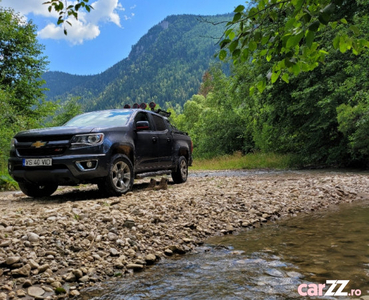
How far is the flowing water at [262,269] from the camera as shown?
290cm

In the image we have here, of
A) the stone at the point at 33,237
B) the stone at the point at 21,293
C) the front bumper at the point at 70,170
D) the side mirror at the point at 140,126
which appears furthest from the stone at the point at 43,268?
the side mirror at the point at 140,126

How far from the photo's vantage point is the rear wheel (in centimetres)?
736

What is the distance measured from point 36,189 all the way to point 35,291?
5034mm

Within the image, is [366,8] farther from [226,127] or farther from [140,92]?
[140,92]

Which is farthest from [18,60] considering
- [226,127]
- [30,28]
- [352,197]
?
[352,197]

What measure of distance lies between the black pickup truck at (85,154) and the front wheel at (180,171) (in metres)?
A: 1.74

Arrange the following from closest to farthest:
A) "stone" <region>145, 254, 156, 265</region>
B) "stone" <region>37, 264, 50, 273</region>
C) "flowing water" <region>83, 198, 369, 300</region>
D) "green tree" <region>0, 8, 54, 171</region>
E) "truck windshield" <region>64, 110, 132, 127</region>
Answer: "flowing water" <region>83, 198, 369, 300</region>, "stone" <region>37, 264, 50, 273</region>, "stone" <region>145, 254, 156, 265</region>, "truck windshield" <region>64, 110, 132, 127</region>, "green tree" <region>0, 8, 54, 171</region>

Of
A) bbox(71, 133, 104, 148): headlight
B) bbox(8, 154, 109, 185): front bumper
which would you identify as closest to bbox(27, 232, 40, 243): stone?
bbox(8, 154, 109, 185): front bumper

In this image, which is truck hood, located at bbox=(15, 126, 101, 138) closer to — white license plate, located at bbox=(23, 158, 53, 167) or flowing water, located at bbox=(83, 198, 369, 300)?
white license plate, located at bbox=(23, 158, 53, 167)

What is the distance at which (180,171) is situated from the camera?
389 inches

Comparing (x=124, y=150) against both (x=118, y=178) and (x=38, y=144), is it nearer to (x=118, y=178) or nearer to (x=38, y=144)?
(x=118, y=178)

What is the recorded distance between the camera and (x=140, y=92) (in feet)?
584

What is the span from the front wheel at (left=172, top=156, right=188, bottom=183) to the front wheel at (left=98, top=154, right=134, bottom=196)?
2605 millimetres

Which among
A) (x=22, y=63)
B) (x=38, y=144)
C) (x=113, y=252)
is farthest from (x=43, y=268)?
(x=22, y=63)
